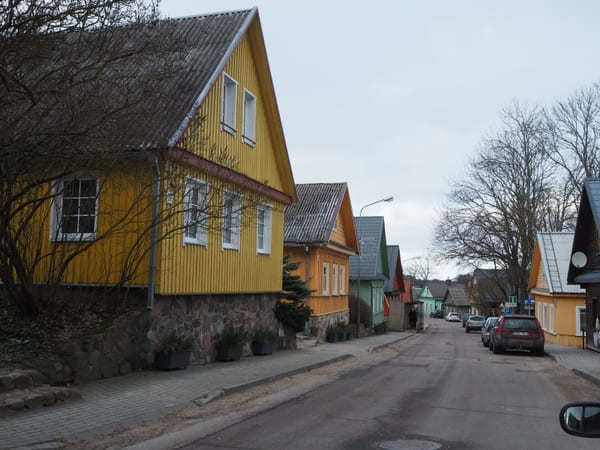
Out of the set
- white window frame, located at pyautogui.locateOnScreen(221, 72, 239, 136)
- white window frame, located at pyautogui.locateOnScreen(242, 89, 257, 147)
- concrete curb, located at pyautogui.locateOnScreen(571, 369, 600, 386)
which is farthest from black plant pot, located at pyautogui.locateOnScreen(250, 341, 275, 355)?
concrete curb, located at pyautogui.locateOnScreen(571, 369, 600, 386)

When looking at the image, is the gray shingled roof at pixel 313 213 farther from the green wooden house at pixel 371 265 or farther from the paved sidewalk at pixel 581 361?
the paved sidewalk at pixel 581 361

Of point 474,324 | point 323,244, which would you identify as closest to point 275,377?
point 323,244

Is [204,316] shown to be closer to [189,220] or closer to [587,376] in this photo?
[189,220]

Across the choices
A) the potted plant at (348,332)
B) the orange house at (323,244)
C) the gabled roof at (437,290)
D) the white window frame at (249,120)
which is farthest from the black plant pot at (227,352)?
the gabled roof at (437,290)

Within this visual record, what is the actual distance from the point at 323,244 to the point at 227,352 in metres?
12.5

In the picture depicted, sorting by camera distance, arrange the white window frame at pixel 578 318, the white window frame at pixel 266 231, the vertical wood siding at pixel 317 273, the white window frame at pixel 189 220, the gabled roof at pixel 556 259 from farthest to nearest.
Result: the gabled roof at pixel 556 259 → the white window frame at pixel 578 318 → the vertical wood siding at pixel 317 273 → the white window frame at pixel 266 231 → the white window frame at pixel 189 220

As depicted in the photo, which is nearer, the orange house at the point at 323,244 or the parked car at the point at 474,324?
the orange house at the point at 323,244

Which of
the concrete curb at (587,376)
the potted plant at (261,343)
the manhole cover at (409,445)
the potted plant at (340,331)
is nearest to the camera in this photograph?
the manhole cover at (409,445)

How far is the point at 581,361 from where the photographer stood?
71.6ft

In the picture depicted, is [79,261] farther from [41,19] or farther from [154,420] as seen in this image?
[41,19]

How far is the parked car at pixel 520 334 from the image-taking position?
83.8 feet

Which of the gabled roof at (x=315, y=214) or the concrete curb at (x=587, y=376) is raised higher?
the gabled roof at (x=315, y=214)

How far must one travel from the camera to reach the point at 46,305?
13.0 m

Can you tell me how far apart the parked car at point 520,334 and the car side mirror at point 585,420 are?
2383 centimetres
